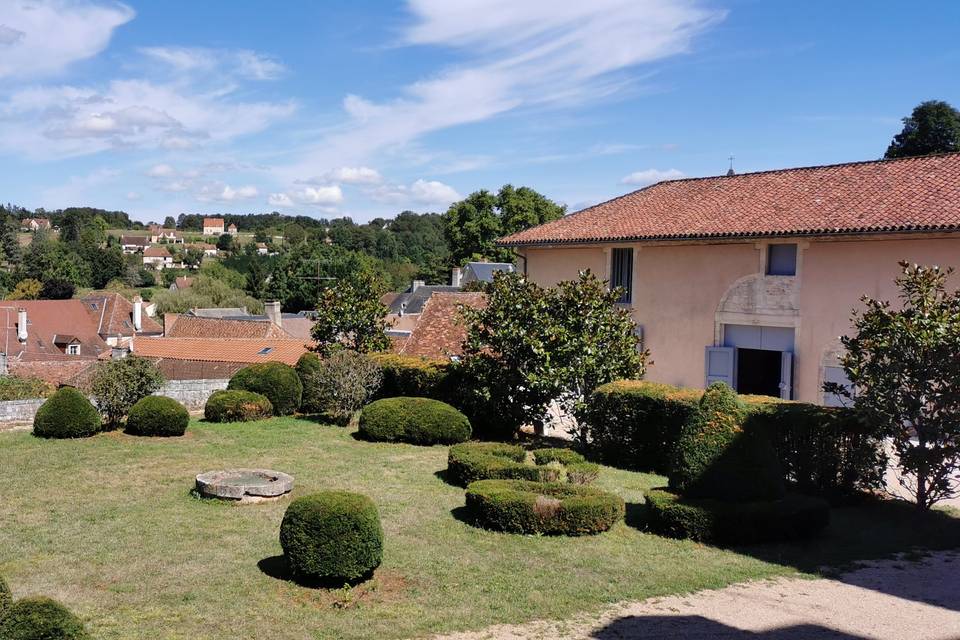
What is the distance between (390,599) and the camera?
26.5 feet

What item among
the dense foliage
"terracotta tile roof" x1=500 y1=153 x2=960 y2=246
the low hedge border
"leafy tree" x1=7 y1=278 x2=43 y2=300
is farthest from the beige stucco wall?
"leafy tree" x1=7 y1=278 x2=43 y2=300

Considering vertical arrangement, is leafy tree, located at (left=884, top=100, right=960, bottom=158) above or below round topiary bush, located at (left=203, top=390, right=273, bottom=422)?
above

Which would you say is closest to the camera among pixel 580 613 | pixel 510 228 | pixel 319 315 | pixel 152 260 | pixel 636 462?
pixel 580 613

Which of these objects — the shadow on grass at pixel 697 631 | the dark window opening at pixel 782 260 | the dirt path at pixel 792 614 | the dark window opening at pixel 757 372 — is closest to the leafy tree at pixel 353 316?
the dark window opening at pixel 757 372

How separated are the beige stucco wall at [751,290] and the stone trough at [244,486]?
42.3 ft

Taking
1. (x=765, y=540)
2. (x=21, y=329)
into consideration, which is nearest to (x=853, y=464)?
(x=765, y=540)

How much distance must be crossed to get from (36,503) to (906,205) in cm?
1865

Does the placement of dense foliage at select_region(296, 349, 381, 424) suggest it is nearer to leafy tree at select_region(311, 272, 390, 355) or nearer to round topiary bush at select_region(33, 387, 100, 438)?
leafy tree at select_region(311, 272, 390, 355)

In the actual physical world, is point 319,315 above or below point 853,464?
above

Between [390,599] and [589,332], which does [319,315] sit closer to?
[589,332]

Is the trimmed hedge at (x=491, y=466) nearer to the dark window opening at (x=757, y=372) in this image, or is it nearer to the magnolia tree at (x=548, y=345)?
the magnolia tree at (x=548, y=345)

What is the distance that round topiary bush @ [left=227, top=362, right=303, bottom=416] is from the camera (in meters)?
21.7

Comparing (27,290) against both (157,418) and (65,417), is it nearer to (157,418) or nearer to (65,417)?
(65,417)

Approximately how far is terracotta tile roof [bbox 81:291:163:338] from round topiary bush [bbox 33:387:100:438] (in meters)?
41.7
